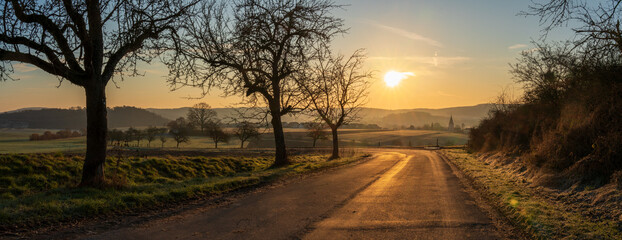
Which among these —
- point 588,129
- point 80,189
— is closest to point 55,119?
point 80,189

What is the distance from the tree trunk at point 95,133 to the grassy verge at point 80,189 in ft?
1.36

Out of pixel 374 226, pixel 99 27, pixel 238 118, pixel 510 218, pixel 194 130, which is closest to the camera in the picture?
pixel 374 226

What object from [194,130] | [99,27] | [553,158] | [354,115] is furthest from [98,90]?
[194,130]

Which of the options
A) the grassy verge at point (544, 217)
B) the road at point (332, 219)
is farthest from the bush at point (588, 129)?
the road at point (332, 219)

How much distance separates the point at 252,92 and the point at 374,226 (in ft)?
48.5

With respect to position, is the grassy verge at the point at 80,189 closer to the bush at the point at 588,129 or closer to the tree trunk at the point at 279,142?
the tree trunk at the point at 279,142

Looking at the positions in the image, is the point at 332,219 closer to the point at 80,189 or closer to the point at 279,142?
the point at 80,189

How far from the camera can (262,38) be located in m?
19.2

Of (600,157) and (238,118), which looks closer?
(600,157)

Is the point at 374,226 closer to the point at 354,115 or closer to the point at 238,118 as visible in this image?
the point at 238,118

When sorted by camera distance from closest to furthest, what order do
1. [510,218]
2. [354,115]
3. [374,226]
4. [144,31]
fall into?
[374,226] < [510,218] < [144,31] < [354,115]

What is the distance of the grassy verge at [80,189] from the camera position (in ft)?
22.7

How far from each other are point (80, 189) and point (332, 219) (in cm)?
646

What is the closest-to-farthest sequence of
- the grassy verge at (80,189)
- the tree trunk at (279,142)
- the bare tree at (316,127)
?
the grassy verge at (80,189)
the tree trunk at (279,142)
the bare tree at (316,127)
